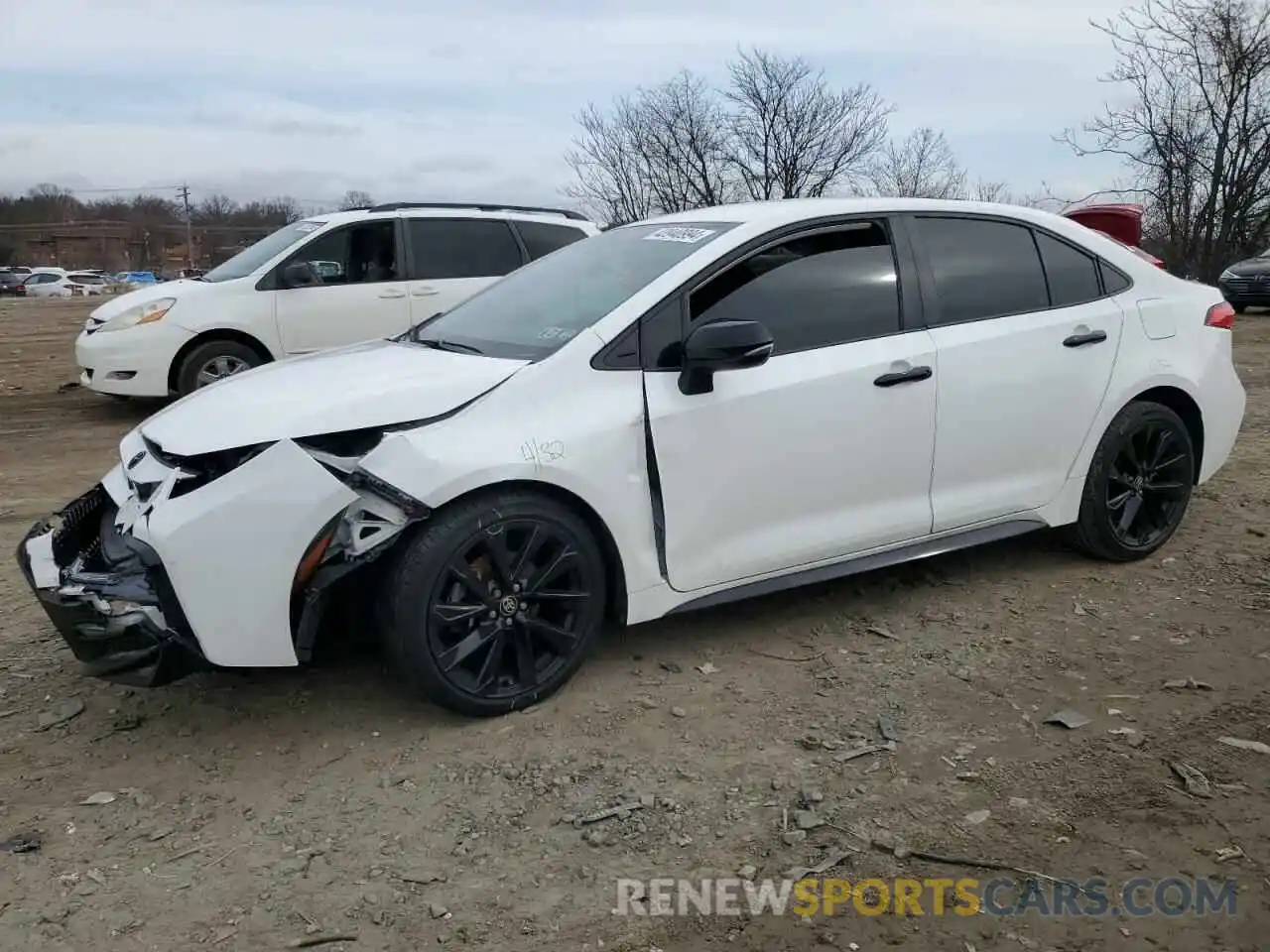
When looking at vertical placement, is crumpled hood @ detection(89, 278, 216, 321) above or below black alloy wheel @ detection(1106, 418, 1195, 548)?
above

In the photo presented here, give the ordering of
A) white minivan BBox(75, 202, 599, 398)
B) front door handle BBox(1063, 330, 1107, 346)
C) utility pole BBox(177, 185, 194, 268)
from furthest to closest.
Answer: utility pole BBox(177, 185, 194, 268)
white minivan BBox(75, 202, 599, 398)
front door handle BBox(1063, 330, 1107, 346)

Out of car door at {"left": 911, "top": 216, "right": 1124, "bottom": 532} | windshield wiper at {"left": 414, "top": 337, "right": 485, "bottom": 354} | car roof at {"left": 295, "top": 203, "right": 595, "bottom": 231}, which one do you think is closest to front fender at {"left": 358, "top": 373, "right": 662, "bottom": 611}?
windshield wiper at {"left": 414, "top": 337, "right": 485, "bottom": 354}

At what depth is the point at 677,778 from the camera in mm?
3012

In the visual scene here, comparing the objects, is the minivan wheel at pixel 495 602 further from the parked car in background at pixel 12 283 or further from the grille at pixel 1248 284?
the parked car in background at pixel 12 283

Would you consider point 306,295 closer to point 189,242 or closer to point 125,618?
point 125,618

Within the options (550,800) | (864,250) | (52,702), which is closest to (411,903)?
(550,800)

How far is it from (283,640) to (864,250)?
2.52m

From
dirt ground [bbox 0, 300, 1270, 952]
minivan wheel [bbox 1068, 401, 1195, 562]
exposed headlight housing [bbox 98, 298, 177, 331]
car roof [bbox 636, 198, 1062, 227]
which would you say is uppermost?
car roof [bbox 636, 198, 1062, 227]

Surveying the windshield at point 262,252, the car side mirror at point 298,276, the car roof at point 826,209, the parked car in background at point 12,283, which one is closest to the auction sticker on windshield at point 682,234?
the car roof at point 826,209

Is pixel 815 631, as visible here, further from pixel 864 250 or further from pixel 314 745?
pixel 314 745

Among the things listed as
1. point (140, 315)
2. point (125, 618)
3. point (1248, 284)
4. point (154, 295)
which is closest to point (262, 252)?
point (154, 295)

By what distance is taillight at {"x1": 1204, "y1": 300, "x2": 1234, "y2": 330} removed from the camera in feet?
15.4

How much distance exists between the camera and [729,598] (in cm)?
364

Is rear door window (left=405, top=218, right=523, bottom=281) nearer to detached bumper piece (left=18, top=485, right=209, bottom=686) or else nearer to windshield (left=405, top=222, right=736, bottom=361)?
windshield (left=405, top=222, right=736, bottom=361)
